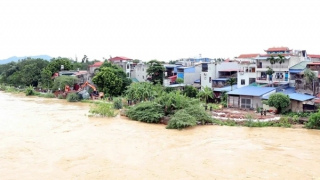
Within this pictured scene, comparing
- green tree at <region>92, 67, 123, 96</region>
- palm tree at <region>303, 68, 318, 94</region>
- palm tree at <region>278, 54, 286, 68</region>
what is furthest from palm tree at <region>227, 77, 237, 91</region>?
green tree at <region>92, 67, 123, 96</region>

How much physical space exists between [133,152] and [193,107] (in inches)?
229

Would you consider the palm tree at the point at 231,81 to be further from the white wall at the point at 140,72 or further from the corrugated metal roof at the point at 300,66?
the white wall at the point at 140,72

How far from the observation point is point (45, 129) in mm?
16500

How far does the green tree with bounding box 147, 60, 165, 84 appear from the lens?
29.2m

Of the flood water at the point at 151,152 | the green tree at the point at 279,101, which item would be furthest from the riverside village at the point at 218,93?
the flood water at the point at 151,152

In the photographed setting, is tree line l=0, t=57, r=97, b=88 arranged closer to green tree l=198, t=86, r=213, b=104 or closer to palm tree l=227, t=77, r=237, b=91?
green tree l=198, t=86, r=213, b=104

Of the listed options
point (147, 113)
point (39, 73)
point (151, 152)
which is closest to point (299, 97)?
point (147, 113)

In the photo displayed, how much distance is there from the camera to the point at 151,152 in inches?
478

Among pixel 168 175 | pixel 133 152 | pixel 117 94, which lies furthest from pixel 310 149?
pixel 117 94

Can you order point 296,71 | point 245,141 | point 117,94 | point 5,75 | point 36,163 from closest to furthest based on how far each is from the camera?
point 36,163, point 245,141, point 296,71, point 117,94, point 5,75

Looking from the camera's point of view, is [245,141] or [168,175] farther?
[245,141]

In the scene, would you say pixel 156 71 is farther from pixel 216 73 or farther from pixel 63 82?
pixel 63 82

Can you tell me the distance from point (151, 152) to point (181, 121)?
162 inches

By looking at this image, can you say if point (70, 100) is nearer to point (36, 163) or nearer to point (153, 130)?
point (153, 130)
